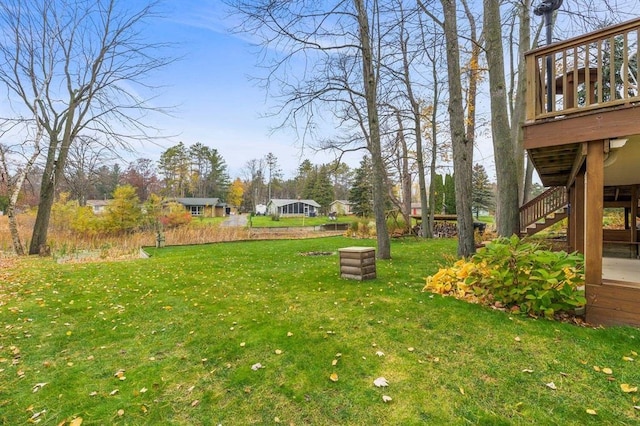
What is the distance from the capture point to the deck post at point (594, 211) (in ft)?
10.5

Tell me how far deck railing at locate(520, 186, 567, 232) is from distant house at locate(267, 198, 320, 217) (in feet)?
125

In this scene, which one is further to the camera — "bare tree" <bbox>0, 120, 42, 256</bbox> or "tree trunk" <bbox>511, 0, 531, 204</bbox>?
"bare tree" <bbox>0, 120, 42, 256</bbox>

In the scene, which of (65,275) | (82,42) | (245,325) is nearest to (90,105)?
(82,42)

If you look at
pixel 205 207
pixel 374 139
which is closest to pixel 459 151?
pixel 374 139

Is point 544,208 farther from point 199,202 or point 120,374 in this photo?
point 199,202

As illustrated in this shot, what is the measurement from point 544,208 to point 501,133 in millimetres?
3889

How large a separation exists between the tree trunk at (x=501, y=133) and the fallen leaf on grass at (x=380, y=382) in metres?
4.61

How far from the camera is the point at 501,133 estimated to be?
5.91 meters

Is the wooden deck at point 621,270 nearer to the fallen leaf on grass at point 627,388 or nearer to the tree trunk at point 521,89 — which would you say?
the fallen leaf on grass at point 627,388

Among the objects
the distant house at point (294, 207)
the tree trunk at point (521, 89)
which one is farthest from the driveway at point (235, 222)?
the tree trunk at point (521, 89)

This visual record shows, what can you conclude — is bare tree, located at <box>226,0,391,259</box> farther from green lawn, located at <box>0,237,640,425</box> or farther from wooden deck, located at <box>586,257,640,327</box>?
wooden deck, located at <box>586,257,640,327</box>

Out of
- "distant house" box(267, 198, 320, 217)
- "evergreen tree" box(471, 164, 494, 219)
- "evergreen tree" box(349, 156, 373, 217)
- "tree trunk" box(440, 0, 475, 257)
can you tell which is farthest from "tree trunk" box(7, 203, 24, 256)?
"distant house" box(267, 198, 320, 217)

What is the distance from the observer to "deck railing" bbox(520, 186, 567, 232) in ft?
27.1

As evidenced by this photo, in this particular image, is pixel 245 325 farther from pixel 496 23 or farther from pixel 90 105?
pixel 90 105
